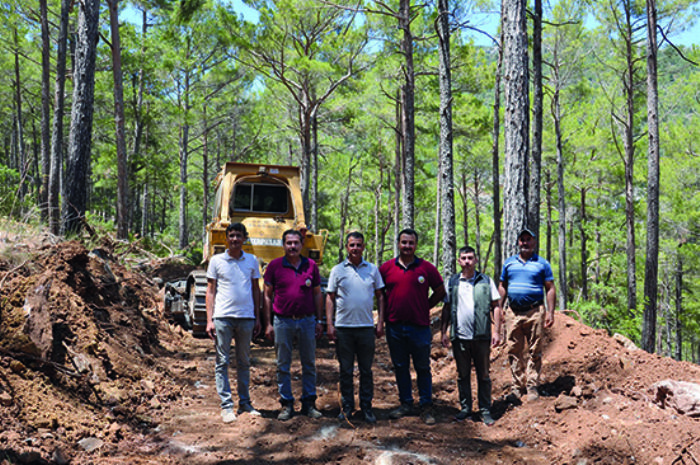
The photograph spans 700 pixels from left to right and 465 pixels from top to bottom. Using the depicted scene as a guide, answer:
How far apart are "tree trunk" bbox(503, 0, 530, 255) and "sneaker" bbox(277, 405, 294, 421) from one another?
4.17m

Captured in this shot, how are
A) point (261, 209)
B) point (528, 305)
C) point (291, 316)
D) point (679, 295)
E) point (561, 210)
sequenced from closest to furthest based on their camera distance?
point (291, 316) → point (528, 305) → point (261, 209) → point (561, 210) → point (679, 295)

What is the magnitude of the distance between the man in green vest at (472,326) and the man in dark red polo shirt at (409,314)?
0.83 ft

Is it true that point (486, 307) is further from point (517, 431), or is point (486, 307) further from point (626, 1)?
point (626, 1)

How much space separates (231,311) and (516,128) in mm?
5023

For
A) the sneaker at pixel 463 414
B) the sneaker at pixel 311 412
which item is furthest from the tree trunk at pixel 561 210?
the sneaker at pixel 311 412

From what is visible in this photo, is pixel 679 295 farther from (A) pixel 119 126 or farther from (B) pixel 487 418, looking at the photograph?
(A) pixel 119 126

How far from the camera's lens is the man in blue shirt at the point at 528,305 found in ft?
18.8

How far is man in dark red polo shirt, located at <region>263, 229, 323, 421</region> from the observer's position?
17.5 feet

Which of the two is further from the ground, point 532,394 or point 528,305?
point 528,305

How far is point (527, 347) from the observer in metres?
5.93

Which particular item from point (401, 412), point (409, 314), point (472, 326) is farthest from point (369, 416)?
point (472, 326)

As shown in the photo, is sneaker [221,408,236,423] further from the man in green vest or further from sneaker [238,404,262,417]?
the man in green vest

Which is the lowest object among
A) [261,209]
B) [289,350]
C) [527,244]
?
[289,350]

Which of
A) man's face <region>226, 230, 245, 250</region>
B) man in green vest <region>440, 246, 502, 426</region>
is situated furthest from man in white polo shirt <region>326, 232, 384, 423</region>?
man's face <region>226, 230, 245, 250</region>
